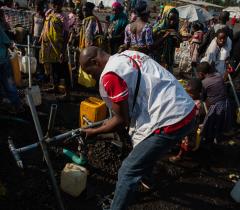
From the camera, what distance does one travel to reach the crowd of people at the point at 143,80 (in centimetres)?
263

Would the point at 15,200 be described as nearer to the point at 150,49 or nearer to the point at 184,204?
the point at 184,204

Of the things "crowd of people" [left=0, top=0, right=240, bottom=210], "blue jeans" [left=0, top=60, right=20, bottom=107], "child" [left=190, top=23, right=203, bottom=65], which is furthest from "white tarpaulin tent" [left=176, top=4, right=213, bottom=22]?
"blue jeans" [left=0, top=60, right=20, bottom=107]

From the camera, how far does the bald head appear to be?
2.66 metres

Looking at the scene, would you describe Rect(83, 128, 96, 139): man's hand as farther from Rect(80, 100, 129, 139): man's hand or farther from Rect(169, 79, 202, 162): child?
Rect(169, 79, 202, 162): child

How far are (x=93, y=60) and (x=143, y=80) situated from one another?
0.48 m

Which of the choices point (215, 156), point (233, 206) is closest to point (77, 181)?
point (233, 206)

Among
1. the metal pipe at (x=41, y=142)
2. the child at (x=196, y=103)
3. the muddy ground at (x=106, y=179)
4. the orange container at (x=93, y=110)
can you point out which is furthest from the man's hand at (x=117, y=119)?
the child at (x=196, y=103)

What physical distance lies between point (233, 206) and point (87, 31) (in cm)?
444

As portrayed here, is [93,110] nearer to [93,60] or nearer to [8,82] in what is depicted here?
[8,82]

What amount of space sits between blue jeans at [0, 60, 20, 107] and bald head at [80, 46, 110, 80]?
2.85 metres

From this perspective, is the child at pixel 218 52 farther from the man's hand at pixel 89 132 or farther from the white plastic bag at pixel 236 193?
the man's hand at pixel 89 132

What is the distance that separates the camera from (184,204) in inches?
150

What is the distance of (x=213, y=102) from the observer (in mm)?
4723

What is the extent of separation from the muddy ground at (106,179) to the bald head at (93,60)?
1176 mm
